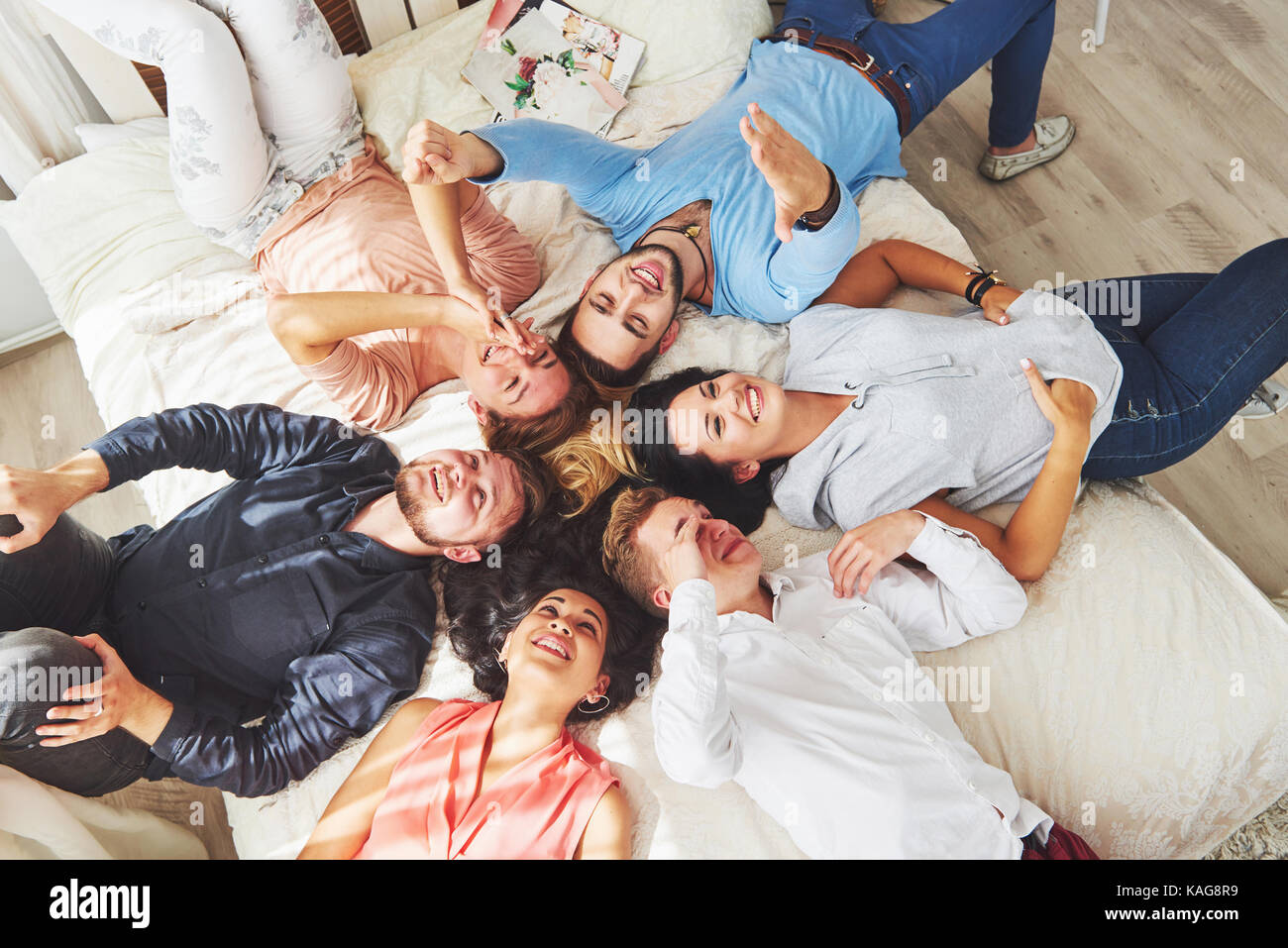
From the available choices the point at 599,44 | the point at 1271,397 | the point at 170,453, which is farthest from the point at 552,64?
the point at 1271,397

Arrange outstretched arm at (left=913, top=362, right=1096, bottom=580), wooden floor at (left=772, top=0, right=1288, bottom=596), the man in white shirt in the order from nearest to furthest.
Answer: the man in white shirt → outstretched arm at (left=913, top=362, right=1096, bottom=580) → wooden floor at (left=772, top=0, right=1288, bottom=596)

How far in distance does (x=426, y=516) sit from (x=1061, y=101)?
6.22 feet

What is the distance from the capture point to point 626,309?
4.50 feet

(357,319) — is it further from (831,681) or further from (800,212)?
(831,681)

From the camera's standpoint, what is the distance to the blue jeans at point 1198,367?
4.54 ft

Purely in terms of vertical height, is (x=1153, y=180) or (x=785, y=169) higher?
(x=785, y=169)

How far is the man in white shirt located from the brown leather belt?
93 centimetres

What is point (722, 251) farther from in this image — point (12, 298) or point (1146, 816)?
point (12, 298)

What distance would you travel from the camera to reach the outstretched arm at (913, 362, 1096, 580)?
1269mm

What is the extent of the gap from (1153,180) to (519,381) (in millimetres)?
1651

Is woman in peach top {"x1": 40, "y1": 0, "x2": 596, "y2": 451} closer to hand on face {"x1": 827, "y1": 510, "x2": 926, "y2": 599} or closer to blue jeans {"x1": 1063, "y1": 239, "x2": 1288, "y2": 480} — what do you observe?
hand on face {"x1": 827, "y1": 510, "x2": 926, "y2": 599}

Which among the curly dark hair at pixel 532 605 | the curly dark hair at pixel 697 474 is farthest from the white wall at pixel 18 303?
the curly dark hair at pixel 697 474

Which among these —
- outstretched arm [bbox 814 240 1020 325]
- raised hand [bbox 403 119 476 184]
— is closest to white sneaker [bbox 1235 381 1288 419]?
outstretched arm [bbox 814 240 1020 325]
